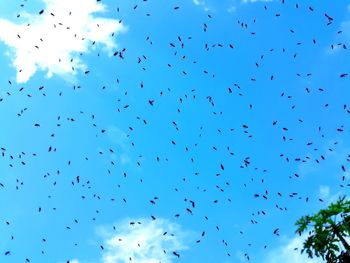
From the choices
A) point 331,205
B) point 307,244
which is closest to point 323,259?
point 307,244

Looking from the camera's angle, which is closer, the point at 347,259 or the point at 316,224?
the point at 347,259

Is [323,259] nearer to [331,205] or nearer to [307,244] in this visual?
[307,244]

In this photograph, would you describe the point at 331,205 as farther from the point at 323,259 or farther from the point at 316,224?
A: the point at 323,259

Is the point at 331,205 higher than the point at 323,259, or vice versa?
the point at 331,205

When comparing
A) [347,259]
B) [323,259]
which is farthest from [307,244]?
[347,259]

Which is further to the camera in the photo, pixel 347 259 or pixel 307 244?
pixel 307 244

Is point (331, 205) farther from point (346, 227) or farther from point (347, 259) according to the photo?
point (347, 259)

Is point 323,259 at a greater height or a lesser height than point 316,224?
lesser
